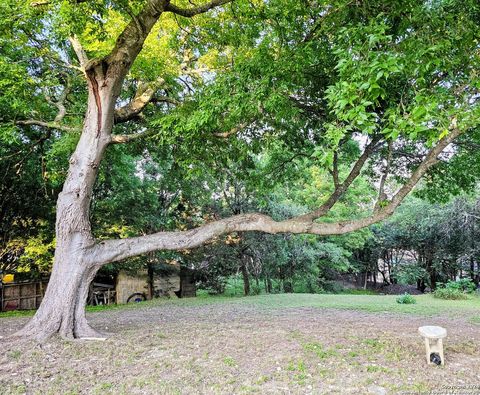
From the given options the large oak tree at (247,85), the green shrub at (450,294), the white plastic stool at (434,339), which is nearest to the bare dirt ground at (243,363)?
the white plastic stool at (434,339)

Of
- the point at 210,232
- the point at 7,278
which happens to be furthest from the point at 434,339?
the point at 7,278

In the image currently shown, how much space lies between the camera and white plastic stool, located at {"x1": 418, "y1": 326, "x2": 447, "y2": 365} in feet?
12.7

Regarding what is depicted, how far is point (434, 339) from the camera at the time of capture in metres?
3.94

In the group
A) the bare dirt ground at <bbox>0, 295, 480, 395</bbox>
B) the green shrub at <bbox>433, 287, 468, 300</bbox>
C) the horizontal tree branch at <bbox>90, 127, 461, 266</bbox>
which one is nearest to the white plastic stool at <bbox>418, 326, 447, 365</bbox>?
the bare dirt ground at <bbox>0, 295, 480, 395</bbox>

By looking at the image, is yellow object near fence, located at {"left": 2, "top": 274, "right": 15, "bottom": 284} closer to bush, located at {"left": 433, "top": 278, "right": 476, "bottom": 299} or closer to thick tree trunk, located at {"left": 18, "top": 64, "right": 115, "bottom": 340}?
thick tree trunk, located at {"left": 18, "top": 64, "right": 115, "bottom": 340}

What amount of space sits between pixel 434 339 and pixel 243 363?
7.19ft

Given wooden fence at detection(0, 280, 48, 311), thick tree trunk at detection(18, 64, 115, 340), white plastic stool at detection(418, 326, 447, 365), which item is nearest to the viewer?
white plastic stool at detection(418, 326, 447, 365)

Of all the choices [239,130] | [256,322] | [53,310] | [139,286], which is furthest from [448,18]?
[139,286]

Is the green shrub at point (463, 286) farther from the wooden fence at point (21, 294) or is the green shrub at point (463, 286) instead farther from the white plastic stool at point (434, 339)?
the wooden fence at point (21, 294)

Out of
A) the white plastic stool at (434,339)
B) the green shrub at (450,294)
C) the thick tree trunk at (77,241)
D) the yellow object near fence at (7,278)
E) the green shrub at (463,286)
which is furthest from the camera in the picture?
the green shrub at (463,286)

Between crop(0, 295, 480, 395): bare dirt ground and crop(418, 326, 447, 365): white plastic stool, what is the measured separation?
0.51 feet

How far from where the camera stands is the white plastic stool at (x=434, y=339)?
387 cm

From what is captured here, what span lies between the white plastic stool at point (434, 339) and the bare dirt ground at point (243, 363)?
155 millimetres

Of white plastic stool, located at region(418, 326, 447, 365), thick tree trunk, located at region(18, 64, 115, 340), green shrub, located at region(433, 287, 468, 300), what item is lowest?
green shrub, located at region(433, 287, 468, 300)
